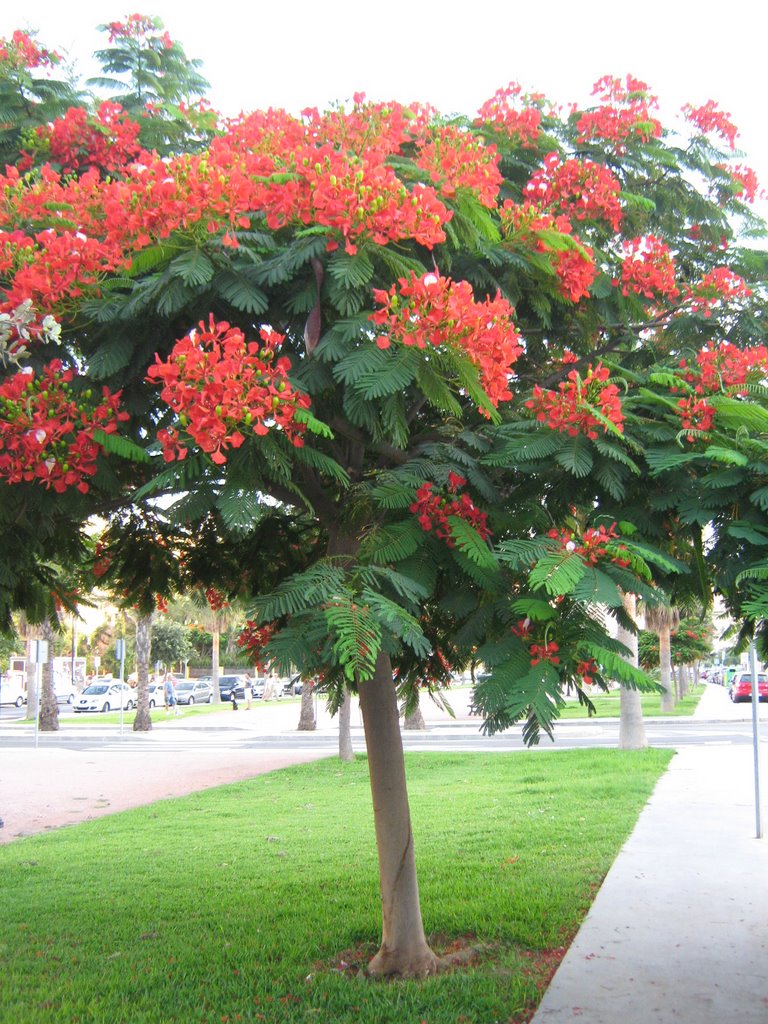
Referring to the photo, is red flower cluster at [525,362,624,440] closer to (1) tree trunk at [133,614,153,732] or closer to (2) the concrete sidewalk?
(2) the concrete sidewalk

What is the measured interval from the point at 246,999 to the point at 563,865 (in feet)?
13.2

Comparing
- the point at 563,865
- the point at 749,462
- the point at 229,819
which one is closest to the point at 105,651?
the point at 229,819

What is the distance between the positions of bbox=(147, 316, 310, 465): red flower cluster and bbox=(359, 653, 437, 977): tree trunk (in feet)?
8.16

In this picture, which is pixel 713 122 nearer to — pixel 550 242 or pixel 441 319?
pixel 550 242

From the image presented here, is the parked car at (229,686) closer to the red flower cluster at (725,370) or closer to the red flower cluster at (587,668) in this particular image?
the red flower cluster at (725,370)

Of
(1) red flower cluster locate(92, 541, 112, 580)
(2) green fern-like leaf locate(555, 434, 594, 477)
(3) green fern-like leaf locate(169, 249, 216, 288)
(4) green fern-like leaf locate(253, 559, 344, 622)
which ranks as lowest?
(4) green fern-like leaf locate(253, 559, 344, 622)

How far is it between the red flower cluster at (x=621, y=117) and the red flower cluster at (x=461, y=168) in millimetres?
1602

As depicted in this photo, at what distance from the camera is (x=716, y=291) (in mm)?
5406

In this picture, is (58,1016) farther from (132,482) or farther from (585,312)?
(585,312)

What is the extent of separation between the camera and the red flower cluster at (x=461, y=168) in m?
4.45

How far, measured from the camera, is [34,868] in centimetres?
951

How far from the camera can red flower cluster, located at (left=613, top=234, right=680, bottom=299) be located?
5332 mm

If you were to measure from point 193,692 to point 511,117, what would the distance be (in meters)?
48.7

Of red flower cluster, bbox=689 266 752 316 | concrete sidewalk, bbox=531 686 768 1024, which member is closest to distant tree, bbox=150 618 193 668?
concrete sidewalk, bbox=531 686 768 1024
